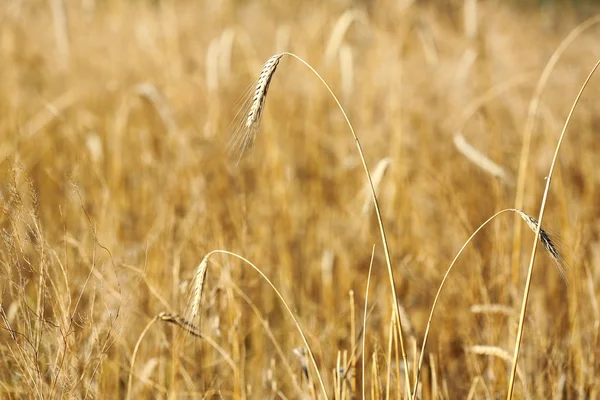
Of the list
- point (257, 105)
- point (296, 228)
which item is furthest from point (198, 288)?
point (296, 228)

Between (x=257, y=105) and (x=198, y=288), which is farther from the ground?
(x=257, y=105)

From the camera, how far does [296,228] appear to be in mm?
2143

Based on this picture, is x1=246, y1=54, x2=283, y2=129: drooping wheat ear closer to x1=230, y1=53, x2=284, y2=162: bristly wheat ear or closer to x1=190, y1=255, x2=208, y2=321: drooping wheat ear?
x1=230, y1=53, x2=284, y2=162: bristly wheat ear

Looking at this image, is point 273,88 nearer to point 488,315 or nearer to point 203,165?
point 203,165

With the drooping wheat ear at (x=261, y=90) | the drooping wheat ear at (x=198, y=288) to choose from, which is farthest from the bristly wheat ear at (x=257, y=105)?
the drooping wheat ear at (x=198, y=288)

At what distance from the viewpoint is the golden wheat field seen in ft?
3.06

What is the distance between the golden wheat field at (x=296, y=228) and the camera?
3.06ft

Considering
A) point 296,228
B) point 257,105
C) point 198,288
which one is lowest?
point 296,228

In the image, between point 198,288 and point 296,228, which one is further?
point 296,228

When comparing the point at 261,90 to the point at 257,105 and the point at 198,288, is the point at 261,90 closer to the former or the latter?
the point at 257,105

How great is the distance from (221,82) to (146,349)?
197 centimetres

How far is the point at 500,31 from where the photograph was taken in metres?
4.37

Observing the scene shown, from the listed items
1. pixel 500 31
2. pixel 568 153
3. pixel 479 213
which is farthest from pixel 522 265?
pixel 500 31

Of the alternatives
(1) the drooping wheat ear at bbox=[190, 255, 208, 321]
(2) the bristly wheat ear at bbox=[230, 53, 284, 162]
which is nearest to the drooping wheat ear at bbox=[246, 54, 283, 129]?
(2) the bristly wheat ear at bbox=[230, 53, 284, 162]
